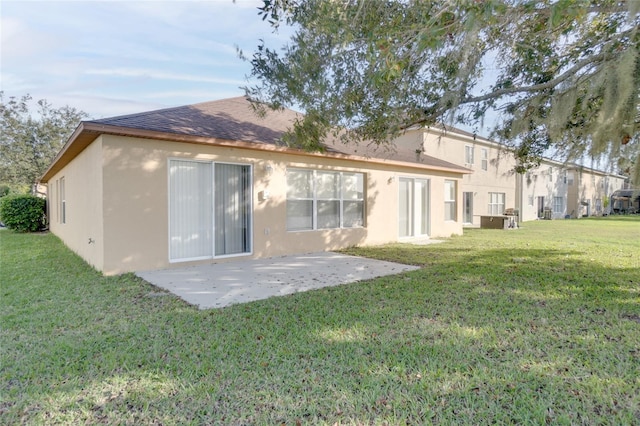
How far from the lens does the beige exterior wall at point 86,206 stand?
→ 23.9ft

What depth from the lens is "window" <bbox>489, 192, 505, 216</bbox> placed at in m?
23.6

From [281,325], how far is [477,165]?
21062 millimetres

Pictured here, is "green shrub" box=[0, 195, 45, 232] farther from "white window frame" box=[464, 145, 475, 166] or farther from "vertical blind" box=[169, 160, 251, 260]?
"white window frame" box=[464, 145, 475, 166]

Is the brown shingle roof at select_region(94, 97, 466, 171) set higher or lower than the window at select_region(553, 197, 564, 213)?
higher

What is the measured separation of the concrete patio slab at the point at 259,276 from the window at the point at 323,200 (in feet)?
4.76

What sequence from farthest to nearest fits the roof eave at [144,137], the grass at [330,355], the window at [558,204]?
the window at [558,204]
the roof eave at [144,137]
the grass at [330,355]

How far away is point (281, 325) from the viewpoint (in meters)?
4.40

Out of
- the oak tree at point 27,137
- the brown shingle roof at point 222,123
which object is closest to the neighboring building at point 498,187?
the brown shingle roof at point 222,123

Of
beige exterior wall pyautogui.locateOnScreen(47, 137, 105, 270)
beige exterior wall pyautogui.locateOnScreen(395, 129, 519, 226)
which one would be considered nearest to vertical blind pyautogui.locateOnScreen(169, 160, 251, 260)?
beige exterior wall pyautogui.locateOnScreen(47, 137, 105, 270)

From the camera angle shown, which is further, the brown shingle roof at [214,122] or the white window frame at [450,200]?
the white window frame at [450,200]

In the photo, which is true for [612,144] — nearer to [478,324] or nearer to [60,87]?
[478,324]

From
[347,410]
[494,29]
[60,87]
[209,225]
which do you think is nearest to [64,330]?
[347,410]

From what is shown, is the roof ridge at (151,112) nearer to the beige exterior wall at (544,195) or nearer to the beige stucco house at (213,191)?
the beige stucco house at (213,191)

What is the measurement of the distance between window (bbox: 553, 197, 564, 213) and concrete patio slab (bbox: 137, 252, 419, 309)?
29968mm
